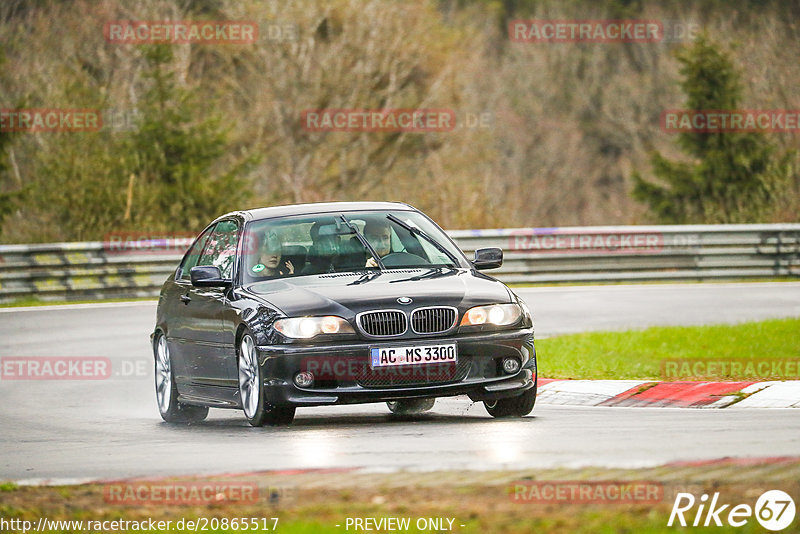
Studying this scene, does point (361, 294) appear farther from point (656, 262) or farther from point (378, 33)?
point (378, 33)

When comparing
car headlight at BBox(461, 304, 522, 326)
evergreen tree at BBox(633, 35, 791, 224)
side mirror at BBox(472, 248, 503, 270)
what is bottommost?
evergreen tree at BBox(633, 35, 791, 224)

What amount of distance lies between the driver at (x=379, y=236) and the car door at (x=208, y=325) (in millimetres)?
1012

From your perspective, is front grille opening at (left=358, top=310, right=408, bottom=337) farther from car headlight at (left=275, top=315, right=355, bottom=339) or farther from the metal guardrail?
the metal guardrail

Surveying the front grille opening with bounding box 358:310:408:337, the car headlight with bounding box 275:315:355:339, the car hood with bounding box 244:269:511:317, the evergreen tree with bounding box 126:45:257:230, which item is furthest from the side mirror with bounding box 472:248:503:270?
the evergreen tree with bounding box 126:45:257:230

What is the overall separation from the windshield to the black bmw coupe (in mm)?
11

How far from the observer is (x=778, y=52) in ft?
153

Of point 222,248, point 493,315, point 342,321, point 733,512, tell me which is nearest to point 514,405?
point 493,315

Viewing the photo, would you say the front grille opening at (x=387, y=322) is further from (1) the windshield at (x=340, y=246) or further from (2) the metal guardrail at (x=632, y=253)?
(2) the metal guardrail at (x=632, y=253)

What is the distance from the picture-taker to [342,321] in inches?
392

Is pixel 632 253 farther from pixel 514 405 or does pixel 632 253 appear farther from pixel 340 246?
pixel 514 405

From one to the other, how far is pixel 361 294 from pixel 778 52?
3902cm

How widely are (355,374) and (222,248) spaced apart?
2.38 meters

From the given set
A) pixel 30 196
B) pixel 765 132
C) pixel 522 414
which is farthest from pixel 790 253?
pixel 522 414

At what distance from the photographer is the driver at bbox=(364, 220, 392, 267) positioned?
11.3m
